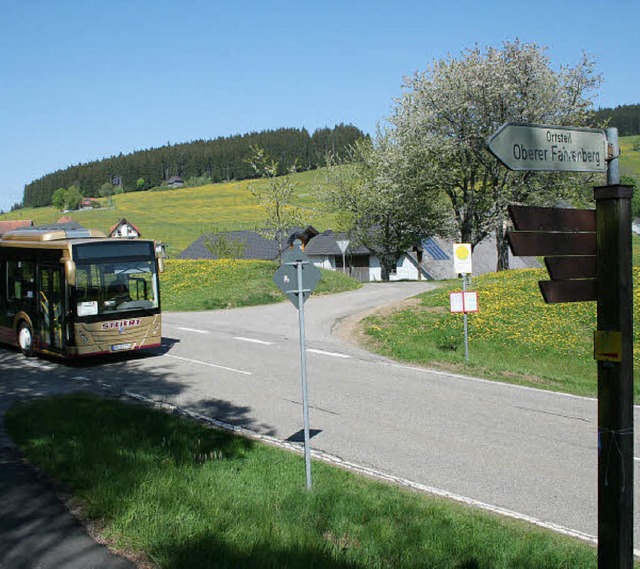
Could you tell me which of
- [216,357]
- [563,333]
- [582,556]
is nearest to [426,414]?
[582,556]

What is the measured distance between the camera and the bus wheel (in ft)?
54.6

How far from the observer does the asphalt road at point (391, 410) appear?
8094 millimetres

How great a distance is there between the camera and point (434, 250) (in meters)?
61.9

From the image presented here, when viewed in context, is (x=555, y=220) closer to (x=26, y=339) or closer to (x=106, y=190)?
(x=26, y=339)

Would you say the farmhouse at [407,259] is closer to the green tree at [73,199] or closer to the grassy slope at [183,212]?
the grassy slope at [183,212]

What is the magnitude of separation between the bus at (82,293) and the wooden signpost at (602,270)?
12.8m

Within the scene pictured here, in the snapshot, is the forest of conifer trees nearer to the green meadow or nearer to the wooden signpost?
→ the green meadow

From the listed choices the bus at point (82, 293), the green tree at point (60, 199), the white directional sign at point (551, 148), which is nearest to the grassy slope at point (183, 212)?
the green tree at point (60, 199)

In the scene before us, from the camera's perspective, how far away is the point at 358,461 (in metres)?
8.87

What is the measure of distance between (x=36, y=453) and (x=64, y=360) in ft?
31.2

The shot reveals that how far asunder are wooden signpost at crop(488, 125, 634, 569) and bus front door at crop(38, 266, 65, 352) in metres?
13.2

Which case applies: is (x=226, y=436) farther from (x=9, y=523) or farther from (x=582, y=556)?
(x=582, y=556)

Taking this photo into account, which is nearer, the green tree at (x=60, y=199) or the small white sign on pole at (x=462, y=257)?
the small white sign on pole at (x=462, y=257)

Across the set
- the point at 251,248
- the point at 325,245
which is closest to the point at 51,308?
the point at 325,245
